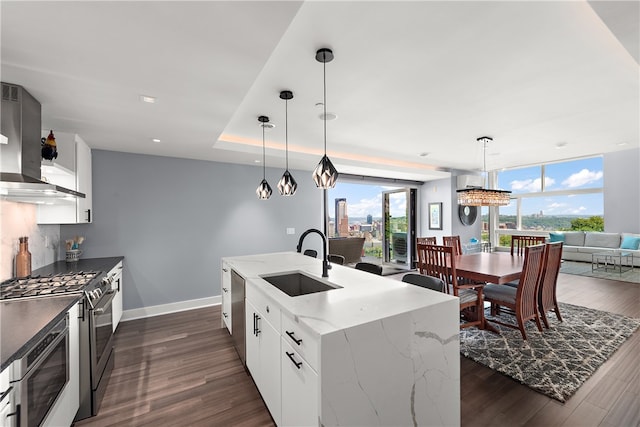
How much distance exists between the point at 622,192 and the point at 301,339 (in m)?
8.78

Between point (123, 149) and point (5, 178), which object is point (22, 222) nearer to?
point (5, 178)

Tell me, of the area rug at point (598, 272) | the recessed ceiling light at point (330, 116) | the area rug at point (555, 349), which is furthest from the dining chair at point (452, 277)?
the area rug at point (598, 272)

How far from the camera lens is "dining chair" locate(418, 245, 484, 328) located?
304cm

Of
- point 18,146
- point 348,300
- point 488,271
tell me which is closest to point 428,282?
point 348,300

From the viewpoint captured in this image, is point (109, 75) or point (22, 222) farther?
point (22, 222)

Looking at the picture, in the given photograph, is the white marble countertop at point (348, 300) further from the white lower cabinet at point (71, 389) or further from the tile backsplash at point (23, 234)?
the tile backsplash at point (23, 234)

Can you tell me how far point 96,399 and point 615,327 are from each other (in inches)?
205

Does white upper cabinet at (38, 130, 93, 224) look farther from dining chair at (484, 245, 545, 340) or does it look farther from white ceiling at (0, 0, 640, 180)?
dining chair at (484, 245, 545, 340)

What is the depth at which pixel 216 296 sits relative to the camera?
445 centimetres

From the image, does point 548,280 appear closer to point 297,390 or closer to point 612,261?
point 297,390

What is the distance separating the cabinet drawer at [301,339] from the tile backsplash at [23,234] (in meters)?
2.39

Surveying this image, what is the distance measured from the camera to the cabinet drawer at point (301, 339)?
125 centimetres

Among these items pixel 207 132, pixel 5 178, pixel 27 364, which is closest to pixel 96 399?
pixel 27 364

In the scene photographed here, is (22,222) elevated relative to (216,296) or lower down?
elevated
